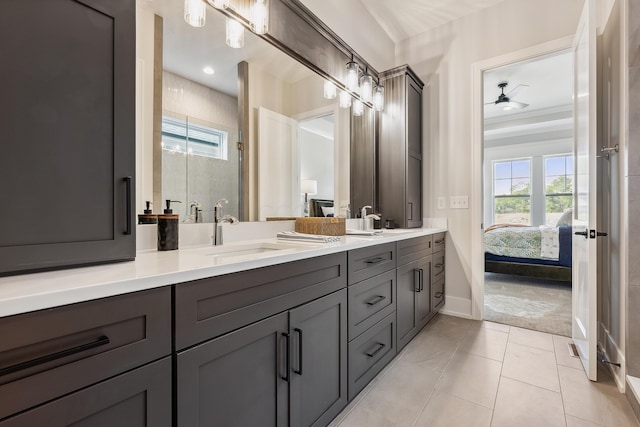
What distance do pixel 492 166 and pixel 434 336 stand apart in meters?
6.06

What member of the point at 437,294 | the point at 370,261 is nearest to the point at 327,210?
the point at 370,261

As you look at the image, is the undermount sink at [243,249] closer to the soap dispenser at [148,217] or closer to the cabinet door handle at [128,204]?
the soap dispenser at [148,217]

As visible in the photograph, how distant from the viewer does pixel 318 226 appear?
6.24 ft

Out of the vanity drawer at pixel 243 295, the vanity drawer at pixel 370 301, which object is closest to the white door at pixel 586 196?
the vanity drawer at pixel 370 301

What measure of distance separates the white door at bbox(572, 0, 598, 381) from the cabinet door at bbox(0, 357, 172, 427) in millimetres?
2173

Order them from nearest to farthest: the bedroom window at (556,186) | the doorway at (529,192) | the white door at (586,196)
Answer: the white door at (586,196) → the doorway at (529,192) → the bedroom window at (556,186)

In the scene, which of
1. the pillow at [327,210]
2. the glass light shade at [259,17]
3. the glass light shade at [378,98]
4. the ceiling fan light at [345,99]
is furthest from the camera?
the glass light shade at [378,98]

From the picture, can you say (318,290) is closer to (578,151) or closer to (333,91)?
(333,91)

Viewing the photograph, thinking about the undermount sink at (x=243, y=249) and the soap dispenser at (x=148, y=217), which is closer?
the soap dispenser at (x=148, y=217)

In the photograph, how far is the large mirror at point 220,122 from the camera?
129cm

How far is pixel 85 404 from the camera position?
64 centimetres

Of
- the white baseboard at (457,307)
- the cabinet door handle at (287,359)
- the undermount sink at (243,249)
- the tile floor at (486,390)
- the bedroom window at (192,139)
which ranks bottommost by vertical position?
the tile floor at (486,390)

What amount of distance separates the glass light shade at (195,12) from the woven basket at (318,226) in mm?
1176

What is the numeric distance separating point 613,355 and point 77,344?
267 cm
